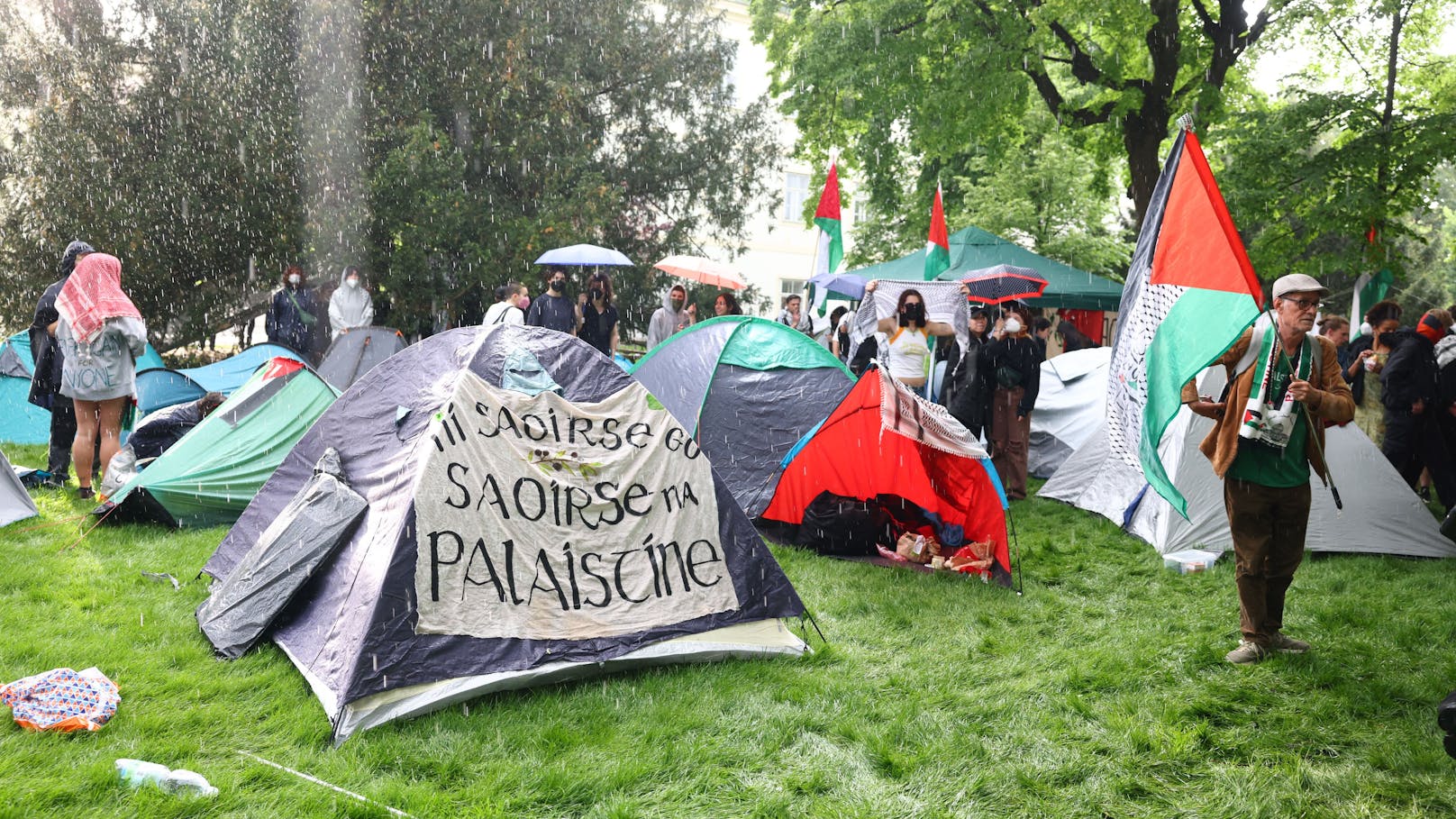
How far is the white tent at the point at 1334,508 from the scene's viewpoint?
6.58m

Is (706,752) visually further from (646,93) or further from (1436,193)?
(646,93)

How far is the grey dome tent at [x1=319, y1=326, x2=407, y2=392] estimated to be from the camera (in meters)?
10.4

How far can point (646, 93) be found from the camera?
52.3ft

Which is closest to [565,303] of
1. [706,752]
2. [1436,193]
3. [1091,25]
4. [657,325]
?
[657,325]

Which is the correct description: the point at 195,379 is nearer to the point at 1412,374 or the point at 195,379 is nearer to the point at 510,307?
the point at 510,307

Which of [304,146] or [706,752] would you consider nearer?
[706,752]

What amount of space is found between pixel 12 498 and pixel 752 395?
5000mm

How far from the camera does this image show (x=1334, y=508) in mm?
6590

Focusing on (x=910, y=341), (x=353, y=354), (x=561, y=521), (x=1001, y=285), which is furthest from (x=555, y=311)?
(x=1001, y=285)

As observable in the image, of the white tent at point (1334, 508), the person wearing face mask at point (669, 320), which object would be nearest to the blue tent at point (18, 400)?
the person wearing face mask at point (669, 320)

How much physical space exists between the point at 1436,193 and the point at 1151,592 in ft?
27.9

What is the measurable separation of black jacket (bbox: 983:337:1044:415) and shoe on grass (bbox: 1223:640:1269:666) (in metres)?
4.01

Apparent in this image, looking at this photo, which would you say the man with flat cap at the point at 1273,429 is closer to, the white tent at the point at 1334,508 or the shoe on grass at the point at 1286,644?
the shoe on grass at the point at 1286,644

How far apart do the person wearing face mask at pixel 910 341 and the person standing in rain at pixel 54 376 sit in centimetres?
591
